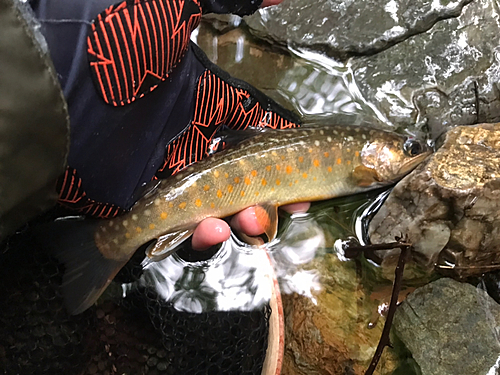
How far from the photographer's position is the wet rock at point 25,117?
29.3 inches

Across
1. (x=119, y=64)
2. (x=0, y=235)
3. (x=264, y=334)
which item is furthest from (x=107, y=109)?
(x=264, y=334)

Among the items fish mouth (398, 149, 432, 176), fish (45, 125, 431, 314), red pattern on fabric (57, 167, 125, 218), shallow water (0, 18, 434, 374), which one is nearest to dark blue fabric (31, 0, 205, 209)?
red pattern on fabric (57, 167, 125, 218)

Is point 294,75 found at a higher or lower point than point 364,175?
higher

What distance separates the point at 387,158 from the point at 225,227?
0.75 metres

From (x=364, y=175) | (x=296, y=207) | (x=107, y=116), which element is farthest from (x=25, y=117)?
(x=364, y=175)

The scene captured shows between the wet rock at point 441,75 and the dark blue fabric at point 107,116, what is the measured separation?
3.13ft

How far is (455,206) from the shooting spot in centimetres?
146

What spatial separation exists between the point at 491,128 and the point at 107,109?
4.81 feet

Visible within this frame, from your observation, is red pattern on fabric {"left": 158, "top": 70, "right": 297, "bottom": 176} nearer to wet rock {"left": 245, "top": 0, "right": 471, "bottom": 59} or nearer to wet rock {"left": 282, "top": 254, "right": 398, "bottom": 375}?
wet rock {"left": 245, "top": 0, "right": 471, "bottom": 59}

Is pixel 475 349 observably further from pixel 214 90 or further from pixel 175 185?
pixel 214 90

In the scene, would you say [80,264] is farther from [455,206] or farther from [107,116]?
[455,206]

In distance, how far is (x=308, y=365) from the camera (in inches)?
60.7

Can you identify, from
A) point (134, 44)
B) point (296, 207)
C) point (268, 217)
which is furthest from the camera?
point (296, 207)

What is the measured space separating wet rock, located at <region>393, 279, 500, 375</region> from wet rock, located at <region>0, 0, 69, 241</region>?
1.35m
